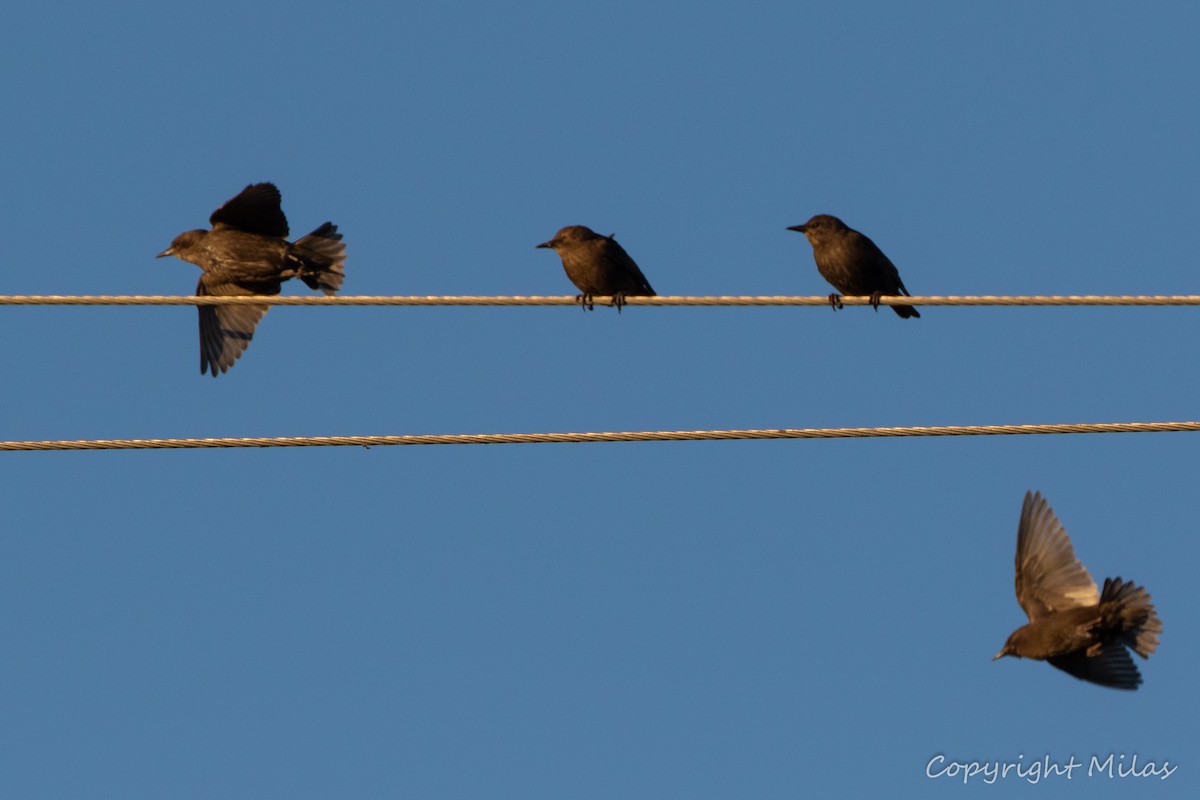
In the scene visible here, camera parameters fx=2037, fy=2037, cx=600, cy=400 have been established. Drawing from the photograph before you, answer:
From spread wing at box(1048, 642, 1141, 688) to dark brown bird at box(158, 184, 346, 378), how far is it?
4.83 metres

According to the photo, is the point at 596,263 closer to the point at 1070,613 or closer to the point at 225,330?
the point at 225,330

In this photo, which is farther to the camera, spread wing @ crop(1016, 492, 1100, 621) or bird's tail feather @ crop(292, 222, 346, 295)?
bird's tail feather @ crop(292, 222, 346, 295)

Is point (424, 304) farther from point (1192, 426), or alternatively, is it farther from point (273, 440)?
point (1192, 426)

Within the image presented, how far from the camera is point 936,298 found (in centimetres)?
878

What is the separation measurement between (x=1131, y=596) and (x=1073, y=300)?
7.58 ft

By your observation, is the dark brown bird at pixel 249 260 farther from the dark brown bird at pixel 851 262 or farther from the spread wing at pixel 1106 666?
the spread wing at pixel 1106 666

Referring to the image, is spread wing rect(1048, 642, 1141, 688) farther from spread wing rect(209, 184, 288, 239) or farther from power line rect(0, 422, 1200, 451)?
spread wing rect(209, 184, 288, 239)

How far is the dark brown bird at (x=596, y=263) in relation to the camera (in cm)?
1223

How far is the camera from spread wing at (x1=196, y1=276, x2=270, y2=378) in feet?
40.3

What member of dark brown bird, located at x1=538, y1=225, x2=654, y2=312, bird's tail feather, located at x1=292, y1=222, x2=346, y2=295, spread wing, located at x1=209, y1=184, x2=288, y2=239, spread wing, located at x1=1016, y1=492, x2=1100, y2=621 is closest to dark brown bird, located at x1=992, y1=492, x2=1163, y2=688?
spread wing, located at x1=1016, y1=492, x2=1100, y2=621

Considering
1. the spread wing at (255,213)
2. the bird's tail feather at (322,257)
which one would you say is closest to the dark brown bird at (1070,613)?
the bird's tail feather at (322,257)

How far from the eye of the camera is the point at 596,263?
12.2 metres

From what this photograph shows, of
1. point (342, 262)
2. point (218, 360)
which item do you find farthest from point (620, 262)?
point (218, 360)

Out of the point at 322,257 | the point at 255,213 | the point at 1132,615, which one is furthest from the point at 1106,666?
the point at 255,213
